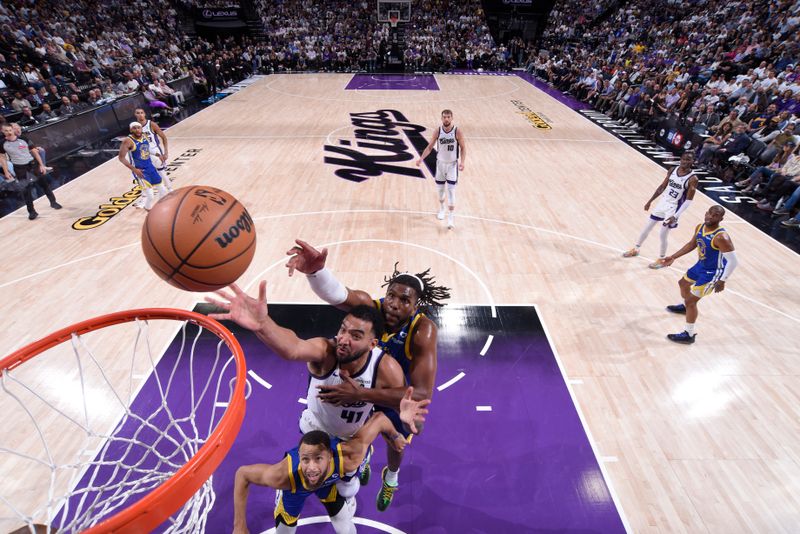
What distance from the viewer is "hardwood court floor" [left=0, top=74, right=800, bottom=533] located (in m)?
3.66

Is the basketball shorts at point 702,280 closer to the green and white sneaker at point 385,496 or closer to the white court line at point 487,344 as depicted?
the white court line at point 487,344

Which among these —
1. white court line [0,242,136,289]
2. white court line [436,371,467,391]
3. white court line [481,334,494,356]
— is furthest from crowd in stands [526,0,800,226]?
white court line [0,242,136,289]

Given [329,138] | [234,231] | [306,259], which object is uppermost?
[234,231]

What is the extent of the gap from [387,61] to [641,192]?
645 inches

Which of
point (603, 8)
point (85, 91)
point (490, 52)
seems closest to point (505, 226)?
point (85, 91)

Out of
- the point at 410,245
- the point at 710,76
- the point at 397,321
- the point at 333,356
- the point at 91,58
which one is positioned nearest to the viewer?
the point at 333,356

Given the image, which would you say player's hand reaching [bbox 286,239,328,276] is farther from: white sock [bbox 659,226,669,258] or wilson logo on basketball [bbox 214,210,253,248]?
white sock [bbox 659,226,669,258]

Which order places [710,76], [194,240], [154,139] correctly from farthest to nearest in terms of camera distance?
1. [710,76]
2. [154,139]
3. [194,240]

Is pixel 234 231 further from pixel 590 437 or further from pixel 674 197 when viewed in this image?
pixel 674 197

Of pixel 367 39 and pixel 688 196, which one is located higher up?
pixel 688 196

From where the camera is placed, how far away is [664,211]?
6012 mm

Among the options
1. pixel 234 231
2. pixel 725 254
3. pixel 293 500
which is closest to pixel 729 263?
pixel 725 254

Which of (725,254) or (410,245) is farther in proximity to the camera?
(410,245)

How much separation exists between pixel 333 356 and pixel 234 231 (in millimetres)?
843
